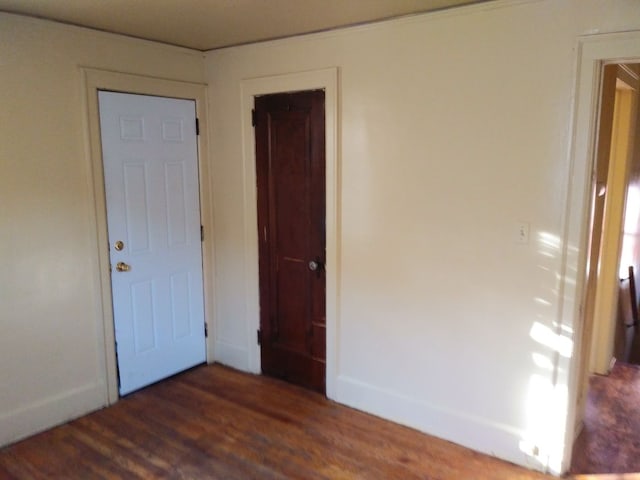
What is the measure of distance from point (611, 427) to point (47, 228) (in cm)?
358

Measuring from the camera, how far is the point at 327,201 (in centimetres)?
312

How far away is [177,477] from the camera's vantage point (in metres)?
2.53

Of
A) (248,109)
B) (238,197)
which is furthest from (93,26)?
(238,197)

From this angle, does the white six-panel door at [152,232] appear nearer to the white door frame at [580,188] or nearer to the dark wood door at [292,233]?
the dark wood door at [292,233]

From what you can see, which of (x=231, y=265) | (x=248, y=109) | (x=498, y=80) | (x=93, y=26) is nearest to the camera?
(x=498, y=80)

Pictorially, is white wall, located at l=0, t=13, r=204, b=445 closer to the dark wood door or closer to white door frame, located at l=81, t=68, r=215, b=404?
white door frame, located at l=81, t=68, r=215, b=404

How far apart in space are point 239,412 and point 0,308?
1.54 meters

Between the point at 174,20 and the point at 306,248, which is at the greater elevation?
the point at 174,20

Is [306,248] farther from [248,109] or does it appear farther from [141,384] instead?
[141,384]

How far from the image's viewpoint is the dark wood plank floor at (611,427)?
259cm

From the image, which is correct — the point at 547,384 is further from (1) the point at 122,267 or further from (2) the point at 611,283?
(1) the point at 122,267

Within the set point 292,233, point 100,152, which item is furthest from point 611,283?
point 100,152

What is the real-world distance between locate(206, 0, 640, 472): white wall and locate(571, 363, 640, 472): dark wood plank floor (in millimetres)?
291

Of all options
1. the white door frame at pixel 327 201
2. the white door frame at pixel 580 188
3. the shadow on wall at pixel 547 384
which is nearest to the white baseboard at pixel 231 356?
the white door frame at pixel 327 201
